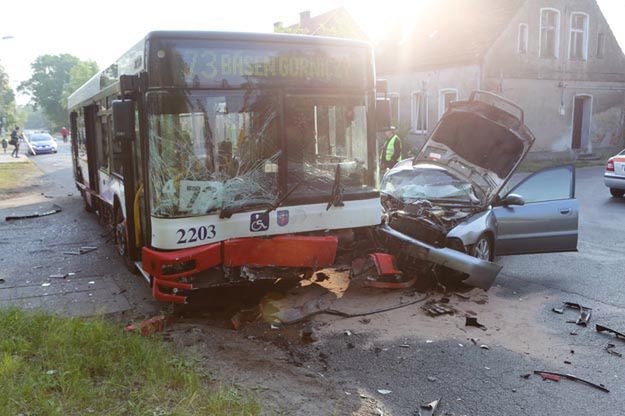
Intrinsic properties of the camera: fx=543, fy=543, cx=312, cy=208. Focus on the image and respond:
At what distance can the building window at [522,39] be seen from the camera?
896 inches

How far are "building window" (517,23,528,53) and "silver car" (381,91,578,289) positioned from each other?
16.4 meters

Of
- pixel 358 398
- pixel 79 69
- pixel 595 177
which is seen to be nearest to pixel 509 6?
pixel 595 177

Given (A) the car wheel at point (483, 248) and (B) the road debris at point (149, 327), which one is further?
(A) the car wheel at point (483, 248)

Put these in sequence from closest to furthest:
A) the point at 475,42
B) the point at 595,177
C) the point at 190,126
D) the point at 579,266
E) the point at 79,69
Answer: the point at 190,126, the point at 579,266, the point at 595,177, the point at 475,42, the point at 79,69

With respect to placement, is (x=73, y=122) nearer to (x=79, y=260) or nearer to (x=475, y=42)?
(x=79, y=260)

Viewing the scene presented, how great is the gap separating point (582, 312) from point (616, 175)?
379 inches

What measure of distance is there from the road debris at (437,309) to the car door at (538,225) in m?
1.73

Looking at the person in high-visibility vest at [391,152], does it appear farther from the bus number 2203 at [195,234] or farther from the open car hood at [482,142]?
the bus number 2203 at [195,234]

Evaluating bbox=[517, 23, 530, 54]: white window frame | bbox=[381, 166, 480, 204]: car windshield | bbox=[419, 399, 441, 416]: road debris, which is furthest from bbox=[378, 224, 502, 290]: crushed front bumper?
bbox=[517, 23, 530, 54]: white window frame

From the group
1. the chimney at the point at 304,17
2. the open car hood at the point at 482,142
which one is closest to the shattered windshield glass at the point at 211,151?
the open car hood at the point at 482,142

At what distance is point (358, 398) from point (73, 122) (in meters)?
11.1

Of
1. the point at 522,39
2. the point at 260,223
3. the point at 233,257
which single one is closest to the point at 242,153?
the point at 260,223

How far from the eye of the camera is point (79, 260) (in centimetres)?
858

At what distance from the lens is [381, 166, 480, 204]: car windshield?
777cm
